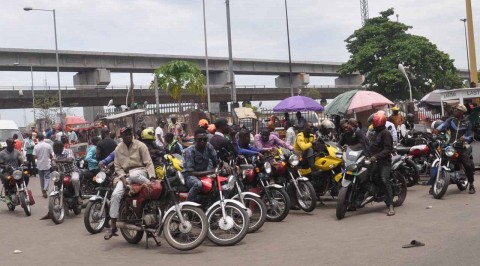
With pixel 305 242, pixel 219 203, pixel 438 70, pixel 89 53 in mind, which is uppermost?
pixel 89 53

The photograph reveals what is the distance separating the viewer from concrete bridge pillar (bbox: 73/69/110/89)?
5175 cm

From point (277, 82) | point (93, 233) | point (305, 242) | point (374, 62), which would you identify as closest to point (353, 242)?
point (305, 242)

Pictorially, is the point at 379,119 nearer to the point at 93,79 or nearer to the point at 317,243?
the point at 317,243

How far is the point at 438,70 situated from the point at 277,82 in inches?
1130

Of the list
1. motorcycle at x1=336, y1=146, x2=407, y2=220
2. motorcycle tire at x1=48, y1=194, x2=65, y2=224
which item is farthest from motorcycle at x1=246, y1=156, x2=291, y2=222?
motorcycle tire at x1=48, y1=194, x2=65, y2=224

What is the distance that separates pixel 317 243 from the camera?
7.67 metres

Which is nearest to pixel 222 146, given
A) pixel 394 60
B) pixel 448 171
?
pixel 448 171

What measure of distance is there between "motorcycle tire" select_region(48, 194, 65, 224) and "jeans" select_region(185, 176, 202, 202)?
387cm

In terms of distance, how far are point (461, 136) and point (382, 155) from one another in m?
2.63

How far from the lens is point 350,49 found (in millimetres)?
46656

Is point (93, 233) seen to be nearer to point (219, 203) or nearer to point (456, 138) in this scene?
point (219, 203)

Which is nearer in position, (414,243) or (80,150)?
(414,243)

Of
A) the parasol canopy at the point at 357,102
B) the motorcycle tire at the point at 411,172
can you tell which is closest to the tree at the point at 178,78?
the parasol canopy at the point at 357,102

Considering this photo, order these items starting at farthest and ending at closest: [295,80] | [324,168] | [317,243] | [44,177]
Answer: [295,80]
[44,177]
[324,168]
[317,243]
